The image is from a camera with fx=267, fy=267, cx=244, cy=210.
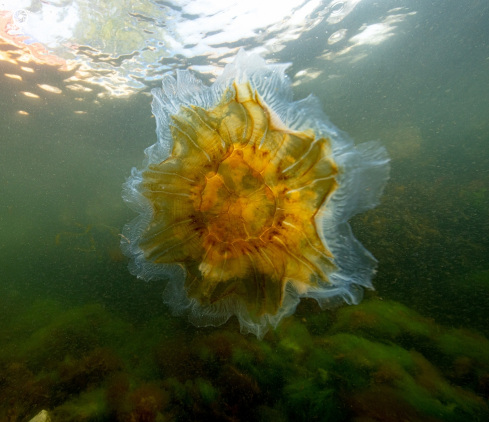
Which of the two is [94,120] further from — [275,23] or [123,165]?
[123,165]

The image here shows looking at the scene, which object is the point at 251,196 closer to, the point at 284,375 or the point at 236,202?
the point at 236,202

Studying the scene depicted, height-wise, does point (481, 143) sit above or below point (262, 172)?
below

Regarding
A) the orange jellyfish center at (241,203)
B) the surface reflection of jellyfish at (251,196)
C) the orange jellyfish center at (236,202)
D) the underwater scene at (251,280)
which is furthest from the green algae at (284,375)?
the orange jellyfish center at (236,202)

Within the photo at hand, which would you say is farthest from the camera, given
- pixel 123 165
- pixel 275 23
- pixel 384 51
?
pixel 123 165

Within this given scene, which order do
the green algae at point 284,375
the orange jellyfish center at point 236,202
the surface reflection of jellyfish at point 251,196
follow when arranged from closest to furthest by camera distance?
the surface reflection of jellyfish at point 251,196 → the orange jellyfish center at point 236,202 → the green algae at point 284,375

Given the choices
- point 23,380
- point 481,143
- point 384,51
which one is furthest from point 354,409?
point 481,143

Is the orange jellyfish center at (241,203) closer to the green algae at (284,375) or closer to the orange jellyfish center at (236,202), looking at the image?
the orange jellyfish center at (236,202)

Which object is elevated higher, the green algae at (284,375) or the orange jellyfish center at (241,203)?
the orange jellyfish center at (241,203)

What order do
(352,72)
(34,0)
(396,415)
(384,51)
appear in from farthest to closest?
(352,72)
(384,51)
(34,0)
(396,415)
